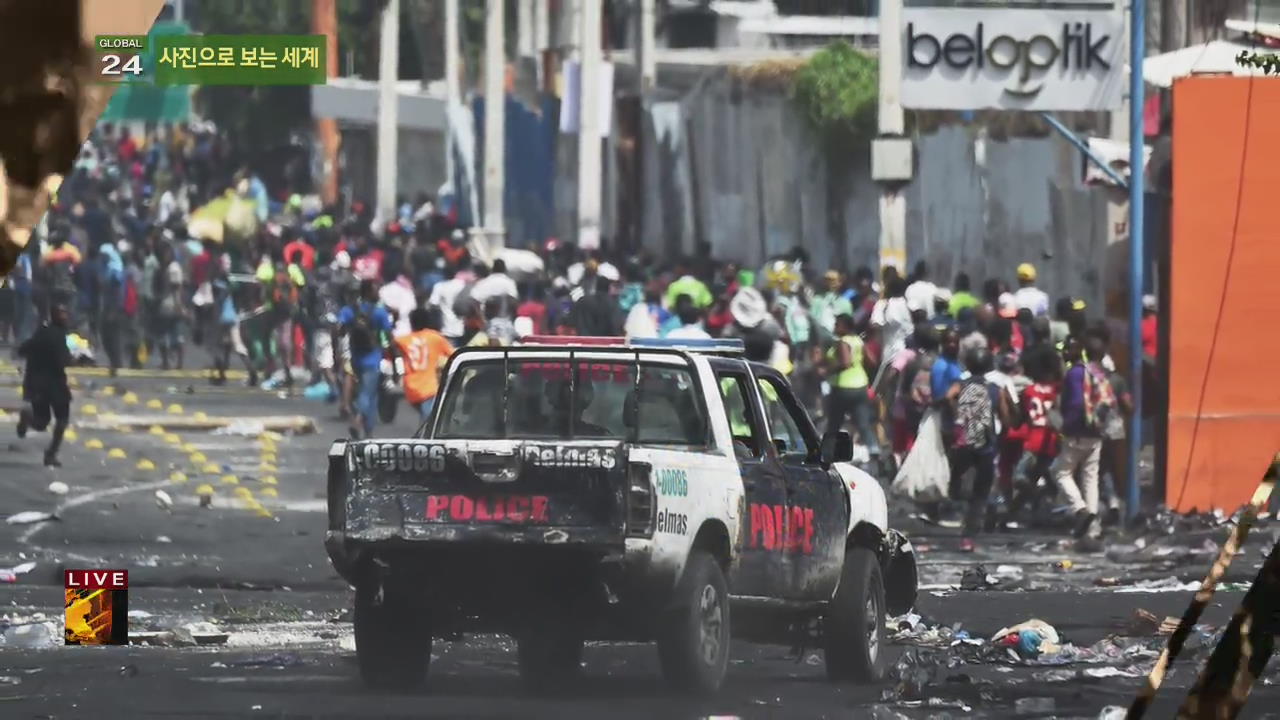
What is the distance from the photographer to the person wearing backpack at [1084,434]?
2014 centimetres

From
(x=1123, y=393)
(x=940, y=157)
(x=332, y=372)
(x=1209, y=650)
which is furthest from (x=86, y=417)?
(x=1209, y=650)

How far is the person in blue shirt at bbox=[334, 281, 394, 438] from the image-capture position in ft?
83.3

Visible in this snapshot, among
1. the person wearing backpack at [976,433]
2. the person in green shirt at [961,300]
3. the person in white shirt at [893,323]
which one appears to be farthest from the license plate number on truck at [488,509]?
the person in green shirt at [961,300]

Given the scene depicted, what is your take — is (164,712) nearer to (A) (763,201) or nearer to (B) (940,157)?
(B) (940,157)

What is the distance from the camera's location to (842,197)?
35.7 metres

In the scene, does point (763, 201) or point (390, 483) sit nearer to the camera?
point (390, 483)

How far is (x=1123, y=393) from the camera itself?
20.6 metres

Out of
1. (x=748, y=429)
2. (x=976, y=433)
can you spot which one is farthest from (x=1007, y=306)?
(x=748, y=429)

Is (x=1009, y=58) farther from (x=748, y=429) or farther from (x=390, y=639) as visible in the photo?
(x=390, y=639)

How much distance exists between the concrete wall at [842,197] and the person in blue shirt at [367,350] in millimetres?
6801

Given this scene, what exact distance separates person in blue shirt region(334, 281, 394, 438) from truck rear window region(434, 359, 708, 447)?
39.5 ft

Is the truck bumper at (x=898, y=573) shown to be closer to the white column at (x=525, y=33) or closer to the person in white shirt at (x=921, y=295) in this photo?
the person in white shirt at (x=921, y=295)

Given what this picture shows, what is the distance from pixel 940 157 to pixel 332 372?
23.9 ft

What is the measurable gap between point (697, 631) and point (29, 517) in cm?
1007
